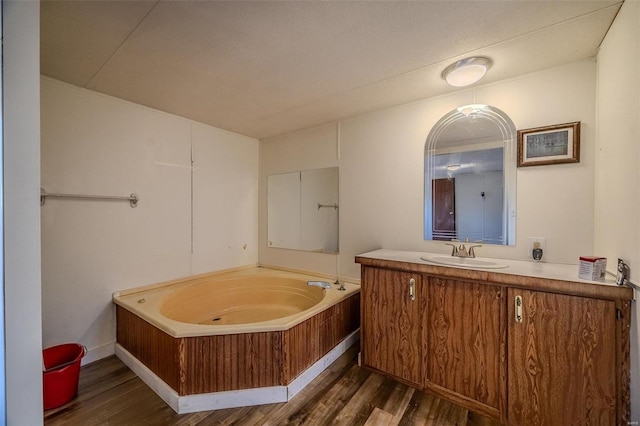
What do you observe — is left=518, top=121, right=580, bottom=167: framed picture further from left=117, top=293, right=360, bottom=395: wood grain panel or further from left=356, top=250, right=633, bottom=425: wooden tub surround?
left=117, top=293, right=360, bottom=395: wood grain panel

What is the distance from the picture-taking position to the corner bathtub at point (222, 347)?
160 centimetres

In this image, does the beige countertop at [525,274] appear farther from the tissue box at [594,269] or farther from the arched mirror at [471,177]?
the arched mirror at [471,177]

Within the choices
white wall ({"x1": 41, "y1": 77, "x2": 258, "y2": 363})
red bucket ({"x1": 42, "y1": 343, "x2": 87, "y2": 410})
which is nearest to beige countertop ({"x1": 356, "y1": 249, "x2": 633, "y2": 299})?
white wall ({"x1": 41, "y1": 77, "x2": 258, "y2": 363})

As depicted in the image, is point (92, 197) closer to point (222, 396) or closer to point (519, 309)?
point (222, 396)

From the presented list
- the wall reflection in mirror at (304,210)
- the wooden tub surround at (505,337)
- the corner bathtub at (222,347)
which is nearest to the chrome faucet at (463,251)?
the wooden tub surround at (505,337)

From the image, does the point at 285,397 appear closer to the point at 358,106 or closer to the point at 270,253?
the point at 270,253

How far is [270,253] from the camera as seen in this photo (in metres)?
3.33

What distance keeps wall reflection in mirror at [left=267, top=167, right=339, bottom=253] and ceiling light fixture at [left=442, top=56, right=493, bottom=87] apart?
134 centimetres

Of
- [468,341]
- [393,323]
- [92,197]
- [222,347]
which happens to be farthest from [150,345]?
[468,341]

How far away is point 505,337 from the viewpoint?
148 centimetres

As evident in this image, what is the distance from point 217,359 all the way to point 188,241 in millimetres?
1438

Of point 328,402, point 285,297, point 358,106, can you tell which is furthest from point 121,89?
point 328,402

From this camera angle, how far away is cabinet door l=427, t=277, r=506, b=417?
59.8 inches

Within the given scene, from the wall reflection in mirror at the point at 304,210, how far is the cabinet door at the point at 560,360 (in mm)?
1675
